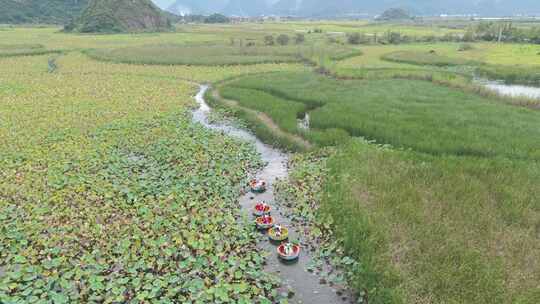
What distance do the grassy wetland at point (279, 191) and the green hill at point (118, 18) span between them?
176ft

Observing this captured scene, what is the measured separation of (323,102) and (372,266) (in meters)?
11.9

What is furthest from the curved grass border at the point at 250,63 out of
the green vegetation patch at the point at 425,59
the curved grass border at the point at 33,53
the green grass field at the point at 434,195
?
the green grass field at the point at 434,195

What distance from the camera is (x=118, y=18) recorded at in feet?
229

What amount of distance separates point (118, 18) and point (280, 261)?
241 ft

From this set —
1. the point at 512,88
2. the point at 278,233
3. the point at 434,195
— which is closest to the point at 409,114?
the point at 434,195

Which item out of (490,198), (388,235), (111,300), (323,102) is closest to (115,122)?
(323,102)

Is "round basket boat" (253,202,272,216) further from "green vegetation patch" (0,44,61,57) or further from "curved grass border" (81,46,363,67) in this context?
"green vegetation patch" (0,44,61,57)

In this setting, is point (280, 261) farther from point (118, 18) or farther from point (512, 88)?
point (118, 18)

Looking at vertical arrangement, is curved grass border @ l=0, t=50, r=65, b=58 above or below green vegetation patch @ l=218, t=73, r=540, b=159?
above

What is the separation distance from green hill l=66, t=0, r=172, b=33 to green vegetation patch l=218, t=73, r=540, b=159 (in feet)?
184

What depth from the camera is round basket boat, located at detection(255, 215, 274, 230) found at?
8.23 meters

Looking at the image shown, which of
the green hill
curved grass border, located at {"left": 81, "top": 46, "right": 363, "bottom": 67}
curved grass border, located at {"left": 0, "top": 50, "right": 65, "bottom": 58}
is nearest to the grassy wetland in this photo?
curved grass border, located at {"left": 81, "top": 46, "right": 363, "bottom": 67}

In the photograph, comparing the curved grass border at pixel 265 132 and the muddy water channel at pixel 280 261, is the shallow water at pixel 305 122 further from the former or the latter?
the muddy water channel at pixel 280 261

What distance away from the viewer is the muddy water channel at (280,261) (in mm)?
6457
